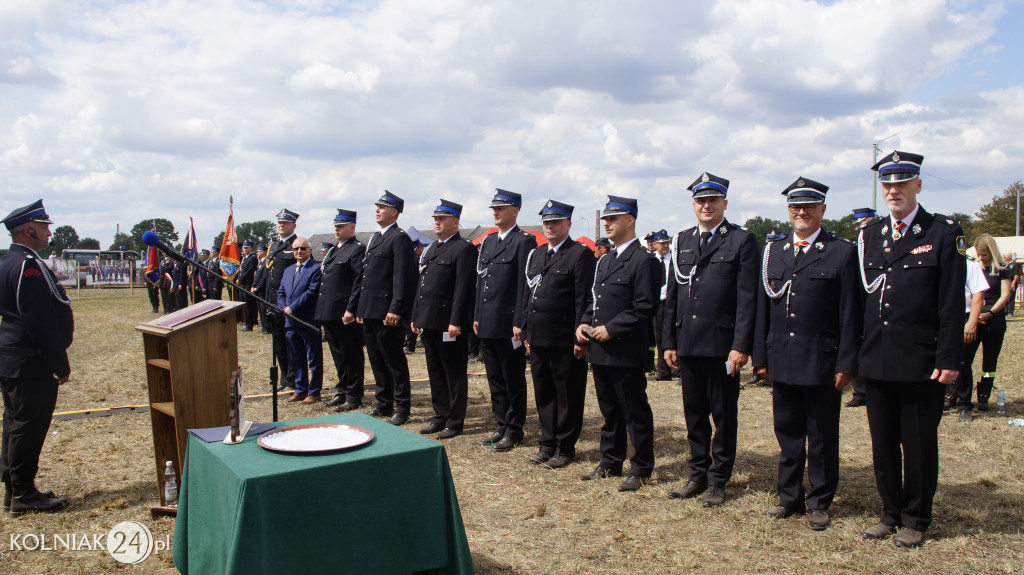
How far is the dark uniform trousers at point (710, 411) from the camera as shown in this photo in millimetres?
4750

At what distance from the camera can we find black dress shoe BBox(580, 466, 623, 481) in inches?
211

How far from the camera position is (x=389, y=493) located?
285 centimetres

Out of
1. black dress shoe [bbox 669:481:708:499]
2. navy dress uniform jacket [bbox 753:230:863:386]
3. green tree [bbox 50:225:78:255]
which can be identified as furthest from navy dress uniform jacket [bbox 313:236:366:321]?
green tree [bbox 50:225:78:255]

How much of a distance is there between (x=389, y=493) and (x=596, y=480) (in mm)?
2825

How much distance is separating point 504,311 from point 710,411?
2.13m

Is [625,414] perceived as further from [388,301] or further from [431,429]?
[388,301]

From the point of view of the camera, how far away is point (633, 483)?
507 centimetres

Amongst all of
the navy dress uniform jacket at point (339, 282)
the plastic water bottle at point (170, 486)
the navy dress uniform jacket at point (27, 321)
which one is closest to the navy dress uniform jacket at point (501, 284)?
the navy dress uniform jacket at point (339, 282)

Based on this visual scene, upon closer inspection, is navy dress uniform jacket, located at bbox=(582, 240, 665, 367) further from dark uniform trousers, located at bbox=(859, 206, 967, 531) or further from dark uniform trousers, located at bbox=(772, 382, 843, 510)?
dark uniform trousers, located at bbox=(859, 206, 967, 531)

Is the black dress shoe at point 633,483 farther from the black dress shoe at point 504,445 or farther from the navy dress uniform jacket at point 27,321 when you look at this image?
the navy dress uniform jacket at point 27,321

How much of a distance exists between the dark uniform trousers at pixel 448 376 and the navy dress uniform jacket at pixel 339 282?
1.57 meters

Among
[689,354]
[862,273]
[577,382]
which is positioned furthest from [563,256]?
[862,273]

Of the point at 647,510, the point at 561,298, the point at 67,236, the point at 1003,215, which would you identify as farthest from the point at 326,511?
the point at 67,236

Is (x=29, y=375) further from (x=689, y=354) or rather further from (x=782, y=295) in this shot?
(x=782, y=295)
